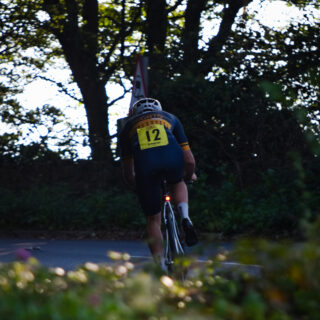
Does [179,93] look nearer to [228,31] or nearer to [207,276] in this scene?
[228,31]

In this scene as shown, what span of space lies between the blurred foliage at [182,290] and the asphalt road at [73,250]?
5740 mm

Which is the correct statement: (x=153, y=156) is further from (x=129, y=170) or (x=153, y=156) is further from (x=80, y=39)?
(x=80, y=39)

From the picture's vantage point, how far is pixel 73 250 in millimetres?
12461

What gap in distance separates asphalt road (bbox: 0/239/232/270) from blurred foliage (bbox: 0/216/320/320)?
5.74 m

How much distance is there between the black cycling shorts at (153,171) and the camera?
743cm

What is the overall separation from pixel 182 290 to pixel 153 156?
3823mm

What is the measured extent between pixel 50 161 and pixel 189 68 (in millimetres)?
4242

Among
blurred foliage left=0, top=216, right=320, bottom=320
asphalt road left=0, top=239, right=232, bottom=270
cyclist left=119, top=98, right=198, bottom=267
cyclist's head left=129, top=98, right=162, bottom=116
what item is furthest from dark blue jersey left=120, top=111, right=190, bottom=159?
blurred foliage left=0, top=216, right=320, bottom=320

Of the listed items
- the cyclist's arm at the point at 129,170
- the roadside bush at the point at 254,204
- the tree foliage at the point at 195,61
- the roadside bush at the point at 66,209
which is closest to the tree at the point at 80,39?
the tree foliage at the point at 195,61

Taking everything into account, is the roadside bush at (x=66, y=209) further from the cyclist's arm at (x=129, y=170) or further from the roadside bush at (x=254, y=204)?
the cyclist's arm at (x=129, y=170)

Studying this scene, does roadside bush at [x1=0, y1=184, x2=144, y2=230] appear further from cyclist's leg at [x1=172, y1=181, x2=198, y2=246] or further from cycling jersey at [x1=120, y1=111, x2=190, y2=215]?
cycling jersey at [x1=120, y1=111, x2=190, y2=215]

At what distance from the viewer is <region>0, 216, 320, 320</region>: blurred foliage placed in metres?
2.77

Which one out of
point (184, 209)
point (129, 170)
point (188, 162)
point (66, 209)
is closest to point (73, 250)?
point (66, 209)

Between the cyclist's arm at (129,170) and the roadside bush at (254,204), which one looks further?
the roadside bush at (254,204)
